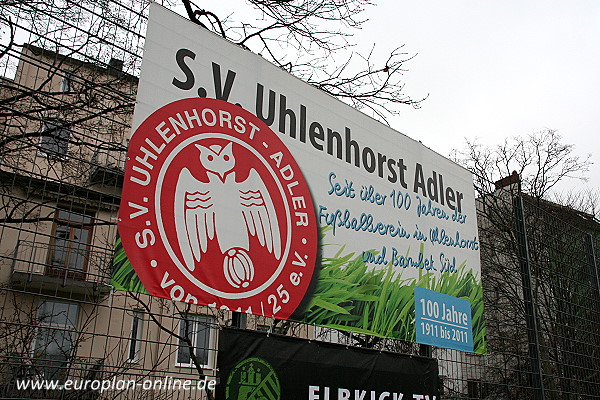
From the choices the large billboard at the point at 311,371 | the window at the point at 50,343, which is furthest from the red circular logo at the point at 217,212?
the window at the point at 50,343

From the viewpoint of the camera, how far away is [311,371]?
3848 mm

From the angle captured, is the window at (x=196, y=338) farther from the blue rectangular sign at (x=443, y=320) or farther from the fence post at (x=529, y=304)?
the fence post at (x=529, y=304)

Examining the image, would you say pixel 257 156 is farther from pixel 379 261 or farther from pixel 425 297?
pixel 425 297

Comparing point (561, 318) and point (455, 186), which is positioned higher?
point (455, 186)

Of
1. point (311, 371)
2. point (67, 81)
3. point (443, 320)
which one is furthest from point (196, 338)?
point (67, 81)

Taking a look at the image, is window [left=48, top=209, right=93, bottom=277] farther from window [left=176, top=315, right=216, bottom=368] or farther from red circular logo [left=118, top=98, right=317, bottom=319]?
window [left=176, top=315, right=216, bottom=368]

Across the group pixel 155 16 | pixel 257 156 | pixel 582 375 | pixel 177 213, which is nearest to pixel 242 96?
pixel 257 156

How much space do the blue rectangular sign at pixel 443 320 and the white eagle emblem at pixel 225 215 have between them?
5.42 feet

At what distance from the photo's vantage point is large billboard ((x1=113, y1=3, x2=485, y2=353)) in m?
3.29

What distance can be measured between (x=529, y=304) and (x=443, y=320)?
143 centimetres

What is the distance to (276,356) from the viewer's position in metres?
3.66

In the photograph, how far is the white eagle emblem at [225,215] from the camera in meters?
3.36

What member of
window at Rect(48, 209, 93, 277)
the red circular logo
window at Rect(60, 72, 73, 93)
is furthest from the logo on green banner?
window at Rect(60, 72, 73, 93)

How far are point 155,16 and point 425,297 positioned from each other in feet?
10.3
